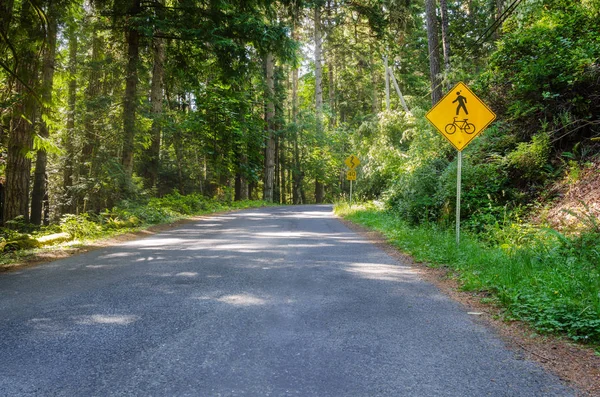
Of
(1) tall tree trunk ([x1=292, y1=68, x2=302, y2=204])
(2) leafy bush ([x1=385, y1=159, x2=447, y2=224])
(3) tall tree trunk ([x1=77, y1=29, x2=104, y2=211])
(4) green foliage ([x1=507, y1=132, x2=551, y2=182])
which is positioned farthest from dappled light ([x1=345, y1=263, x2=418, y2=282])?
(1) tall tree trunk ([x1=292, y1=68, x2=302, y2=204])

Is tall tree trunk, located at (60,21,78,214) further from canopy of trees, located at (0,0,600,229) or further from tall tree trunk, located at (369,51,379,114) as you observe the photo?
tall tree trunk, located at (369,51,379,114)

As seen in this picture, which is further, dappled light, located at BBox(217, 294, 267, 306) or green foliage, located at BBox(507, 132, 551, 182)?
green foliage, located at BBox(507, 132, 551, 182)

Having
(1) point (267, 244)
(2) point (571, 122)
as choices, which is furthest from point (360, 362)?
(2) point (571, 122)

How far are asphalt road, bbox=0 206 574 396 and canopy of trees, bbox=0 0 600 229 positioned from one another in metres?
4.92

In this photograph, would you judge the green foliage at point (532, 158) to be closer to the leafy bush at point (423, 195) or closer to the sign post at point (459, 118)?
the leafy bush at point (423, 195)

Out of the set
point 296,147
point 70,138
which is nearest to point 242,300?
point 70,138

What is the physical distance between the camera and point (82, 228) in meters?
11.3

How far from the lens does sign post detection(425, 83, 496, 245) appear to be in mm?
8375

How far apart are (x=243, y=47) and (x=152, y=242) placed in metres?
6.32

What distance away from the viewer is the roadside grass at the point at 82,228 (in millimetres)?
9000

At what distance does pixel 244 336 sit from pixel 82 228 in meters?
9.11

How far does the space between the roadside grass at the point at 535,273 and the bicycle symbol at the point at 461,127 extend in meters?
2.18

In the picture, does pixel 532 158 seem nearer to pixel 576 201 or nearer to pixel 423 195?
pixel 576 201

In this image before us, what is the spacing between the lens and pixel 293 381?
3018 millimetres
